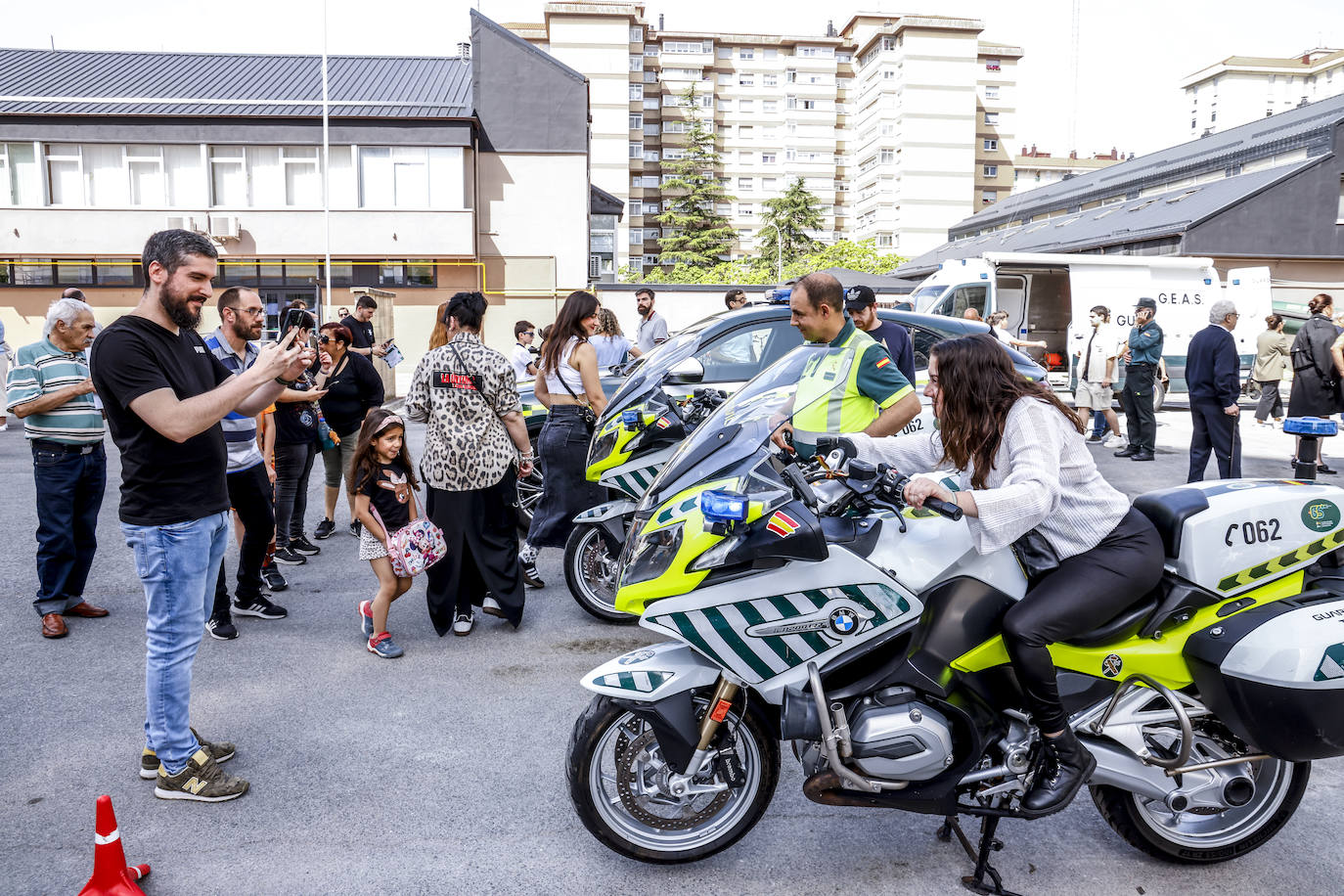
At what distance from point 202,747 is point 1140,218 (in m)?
32.4

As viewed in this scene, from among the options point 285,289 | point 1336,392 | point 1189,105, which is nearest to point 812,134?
point 1189,105

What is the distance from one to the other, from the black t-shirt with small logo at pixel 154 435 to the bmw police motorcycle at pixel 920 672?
65.7 inches

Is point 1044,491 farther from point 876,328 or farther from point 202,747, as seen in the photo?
point 876,328

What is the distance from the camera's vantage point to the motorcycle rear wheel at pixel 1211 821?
3.21 metres

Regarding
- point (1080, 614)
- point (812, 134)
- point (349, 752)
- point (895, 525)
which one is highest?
point (812, 134)

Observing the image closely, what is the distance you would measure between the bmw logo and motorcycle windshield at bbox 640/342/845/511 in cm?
61

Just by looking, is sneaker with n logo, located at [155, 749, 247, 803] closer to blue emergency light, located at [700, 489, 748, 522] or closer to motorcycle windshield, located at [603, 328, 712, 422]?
blue emergency light, located at [700, 489, 748, 522]

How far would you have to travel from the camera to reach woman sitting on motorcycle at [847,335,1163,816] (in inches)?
113

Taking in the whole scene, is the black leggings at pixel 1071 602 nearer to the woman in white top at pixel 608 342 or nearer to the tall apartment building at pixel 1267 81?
A: the woman in white top at pixel 608 342

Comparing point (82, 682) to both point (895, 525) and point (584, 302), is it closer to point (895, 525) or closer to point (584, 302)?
point (584, 302)

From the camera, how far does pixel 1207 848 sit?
3230mm

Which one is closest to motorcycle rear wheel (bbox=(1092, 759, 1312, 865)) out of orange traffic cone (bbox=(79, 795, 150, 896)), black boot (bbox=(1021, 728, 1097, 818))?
black boot (bbox=(1021, 728, 1097, 818))

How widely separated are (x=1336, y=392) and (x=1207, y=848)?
853 cm

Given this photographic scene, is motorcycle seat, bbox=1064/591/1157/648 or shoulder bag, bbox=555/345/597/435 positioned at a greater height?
shoulder bag, bbox=555/345/597/435
